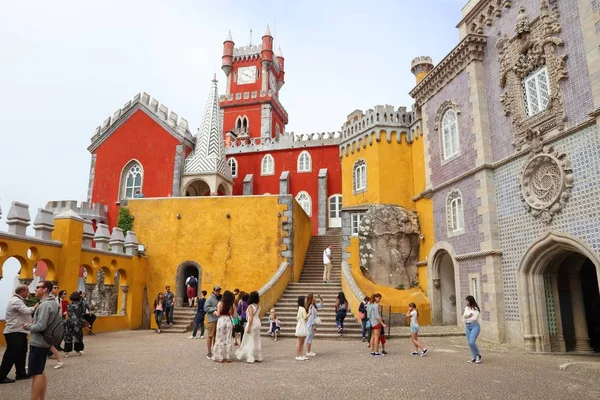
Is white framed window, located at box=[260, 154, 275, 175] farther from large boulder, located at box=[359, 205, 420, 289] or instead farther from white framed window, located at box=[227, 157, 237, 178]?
large boulder, located at box=[359, 205, 420, 289]

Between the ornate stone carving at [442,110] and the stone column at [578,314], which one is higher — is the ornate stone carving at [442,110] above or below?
above

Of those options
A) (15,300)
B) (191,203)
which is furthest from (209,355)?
(191,203)

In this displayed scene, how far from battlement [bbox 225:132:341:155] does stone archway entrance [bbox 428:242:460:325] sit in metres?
12.6

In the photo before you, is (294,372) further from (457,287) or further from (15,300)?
(457,287)

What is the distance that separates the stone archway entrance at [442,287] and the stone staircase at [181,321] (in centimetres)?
881

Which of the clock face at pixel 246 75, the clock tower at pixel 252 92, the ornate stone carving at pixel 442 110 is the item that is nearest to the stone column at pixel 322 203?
the clock tower at pixel 252 92

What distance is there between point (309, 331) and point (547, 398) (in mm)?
4680

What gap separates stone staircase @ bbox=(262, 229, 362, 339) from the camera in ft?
43.1

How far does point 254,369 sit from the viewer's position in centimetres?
784

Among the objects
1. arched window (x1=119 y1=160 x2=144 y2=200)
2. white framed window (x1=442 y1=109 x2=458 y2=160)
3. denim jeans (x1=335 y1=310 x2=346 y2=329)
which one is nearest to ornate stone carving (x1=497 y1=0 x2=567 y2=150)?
white framed window (x1=442 y1=109 x2=458 y2=160)

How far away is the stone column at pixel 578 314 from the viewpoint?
36.7 feet

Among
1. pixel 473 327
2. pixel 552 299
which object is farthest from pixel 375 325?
pixel 552 299

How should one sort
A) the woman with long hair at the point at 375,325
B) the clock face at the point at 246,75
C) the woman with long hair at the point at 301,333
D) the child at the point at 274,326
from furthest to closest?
the clock face at the point at 246,75 → the child at the point at 274,326 → the woman with long hair at the point at 375,325 → the woman with long hair at the point at 301,333

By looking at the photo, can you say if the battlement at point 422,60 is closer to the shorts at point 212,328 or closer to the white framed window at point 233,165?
the white framed window at point 233,165
